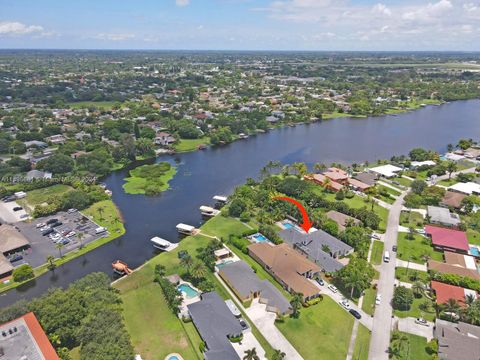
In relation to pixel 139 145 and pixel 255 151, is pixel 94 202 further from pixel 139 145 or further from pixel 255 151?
pixel 255 151

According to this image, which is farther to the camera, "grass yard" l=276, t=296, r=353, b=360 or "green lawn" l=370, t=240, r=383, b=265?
"green lawn" l=370, t=240, r=383, b=265

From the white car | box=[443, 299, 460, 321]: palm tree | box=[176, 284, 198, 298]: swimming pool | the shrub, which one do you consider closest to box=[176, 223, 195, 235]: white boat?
box=[176, 284, 198, 298]: swimming pool

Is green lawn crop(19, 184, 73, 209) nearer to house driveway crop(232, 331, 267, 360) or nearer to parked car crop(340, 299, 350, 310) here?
house driveway crop(232, 331, 267, 360)

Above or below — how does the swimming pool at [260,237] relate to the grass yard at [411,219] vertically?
below

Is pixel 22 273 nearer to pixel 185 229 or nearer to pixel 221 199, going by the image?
pixel 185 229

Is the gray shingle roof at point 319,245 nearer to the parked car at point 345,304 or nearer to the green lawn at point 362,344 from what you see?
the parked car at point 345,304

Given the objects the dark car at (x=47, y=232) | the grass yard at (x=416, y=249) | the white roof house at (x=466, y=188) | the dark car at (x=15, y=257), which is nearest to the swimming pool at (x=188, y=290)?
the dark car at (x=15, y=257)

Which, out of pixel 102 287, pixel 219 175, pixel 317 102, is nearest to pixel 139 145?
pixel 219 175
